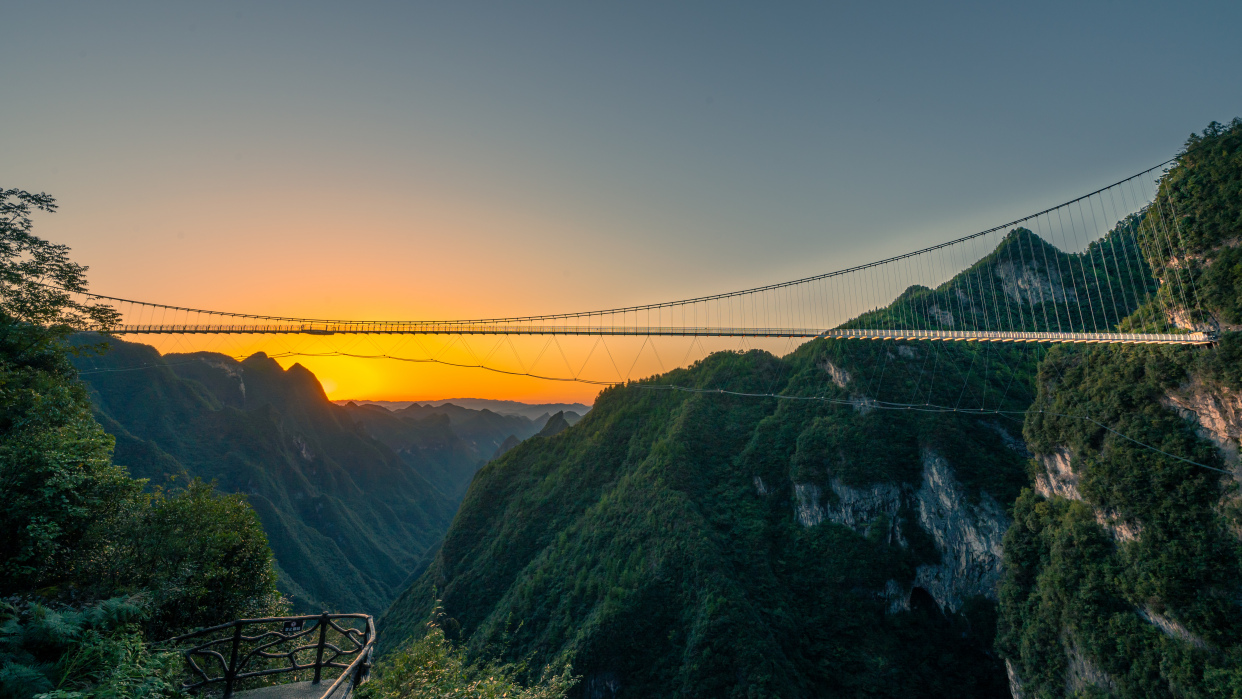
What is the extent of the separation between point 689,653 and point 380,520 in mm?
135437

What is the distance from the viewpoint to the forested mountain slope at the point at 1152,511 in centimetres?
2275

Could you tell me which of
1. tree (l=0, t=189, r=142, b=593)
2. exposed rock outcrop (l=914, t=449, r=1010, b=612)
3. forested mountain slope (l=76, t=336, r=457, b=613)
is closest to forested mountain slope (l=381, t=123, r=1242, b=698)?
exposed rock outcrop (l=914, t=449, r=1010, b=612)

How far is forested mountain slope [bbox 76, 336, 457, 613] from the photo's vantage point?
103438mm

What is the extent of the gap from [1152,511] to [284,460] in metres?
155

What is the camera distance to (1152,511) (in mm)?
25312

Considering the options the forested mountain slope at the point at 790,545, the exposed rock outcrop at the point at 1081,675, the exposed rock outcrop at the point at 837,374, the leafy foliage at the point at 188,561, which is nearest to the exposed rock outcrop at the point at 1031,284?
the forested mountain slope at the point at 790,545

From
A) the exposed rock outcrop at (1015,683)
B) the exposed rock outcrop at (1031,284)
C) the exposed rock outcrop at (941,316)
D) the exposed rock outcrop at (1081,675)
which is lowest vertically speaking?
the exposed rock outcrop at (1015,683)

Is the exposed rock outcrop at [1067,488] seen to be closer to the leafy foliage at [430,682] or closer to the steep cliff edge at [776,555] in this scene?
the steep cliff edge at [776,555]

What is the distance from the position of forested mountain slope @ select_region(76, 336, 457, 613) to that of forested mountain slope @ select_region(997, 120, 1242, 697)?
103 m

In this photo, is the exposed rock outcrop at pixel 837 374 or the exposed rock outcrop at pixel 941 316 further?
the exposed rock outcrop at pixel 941 316

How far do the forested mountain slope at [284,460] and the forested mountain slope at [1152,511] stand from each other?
10285 cm

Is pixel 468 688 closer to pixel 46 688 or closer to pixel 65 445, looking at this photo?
pixel 46 688

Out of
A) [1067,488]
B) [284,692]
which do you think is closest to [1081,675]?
[1067,488]

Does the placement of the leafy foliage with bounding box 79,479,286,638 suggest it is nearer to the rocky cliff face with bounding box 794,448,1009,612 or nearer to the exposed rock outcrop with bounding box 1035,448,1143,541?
the exposed rock outcrop with bounding box 1035,448,1143,541
